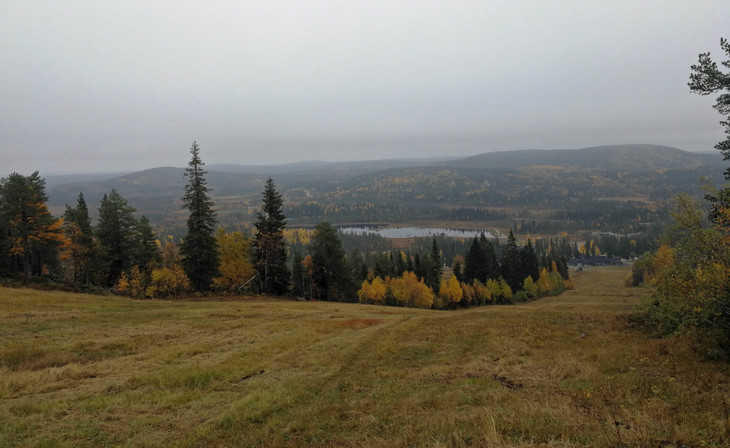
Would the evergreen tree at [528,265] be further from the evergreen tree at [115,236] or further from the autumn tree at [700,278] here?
the evergreen tree at [115,236]

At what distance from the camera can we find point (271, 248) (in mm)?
49125

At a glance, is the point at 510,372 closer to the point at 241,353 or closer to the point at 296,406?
the point at 296,406

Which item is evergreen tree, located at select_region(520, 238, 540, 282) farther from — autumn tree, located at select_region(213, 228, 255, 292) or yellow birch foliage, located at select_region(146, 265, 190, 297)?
yellow birch foliage, located at select_region(146, 265, 190, 297)

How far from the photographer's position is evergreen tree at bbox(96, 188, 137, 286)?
5119cm

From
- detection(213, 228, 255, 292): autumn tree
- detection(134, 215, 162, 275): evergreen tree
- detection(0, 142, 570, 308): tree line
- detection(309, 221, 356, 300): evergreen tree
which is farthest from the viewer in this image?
detection(309, 221, 356, 300): evergreen tree

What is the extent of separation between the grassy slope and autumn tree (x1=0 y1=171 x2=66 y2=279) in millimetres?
24151

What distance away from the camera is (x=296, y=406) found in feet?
38.4

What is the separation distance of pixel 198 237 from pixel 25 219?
20.6 m

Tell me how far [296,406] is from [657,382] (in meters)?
12.1

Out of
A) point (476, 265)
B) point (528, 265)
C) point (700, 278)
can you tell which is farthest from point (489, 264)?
point (700, 278)

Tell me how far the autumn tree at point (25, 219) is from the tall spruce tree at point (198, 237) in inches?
640

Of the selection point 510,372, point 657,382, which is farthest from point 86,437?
point 657,382

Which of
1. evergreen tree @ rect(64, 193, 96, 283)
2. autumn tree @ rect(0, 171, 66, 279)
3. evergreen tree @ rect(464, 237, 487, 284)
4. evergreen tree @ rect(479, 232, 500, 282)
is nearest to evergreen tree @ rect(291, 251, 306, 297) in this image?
evergreen tree @ rect(64, 193, 96, 283)

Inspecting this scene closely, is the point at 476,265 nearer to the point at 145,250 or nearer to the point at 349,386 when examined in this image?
the point at 145,250
